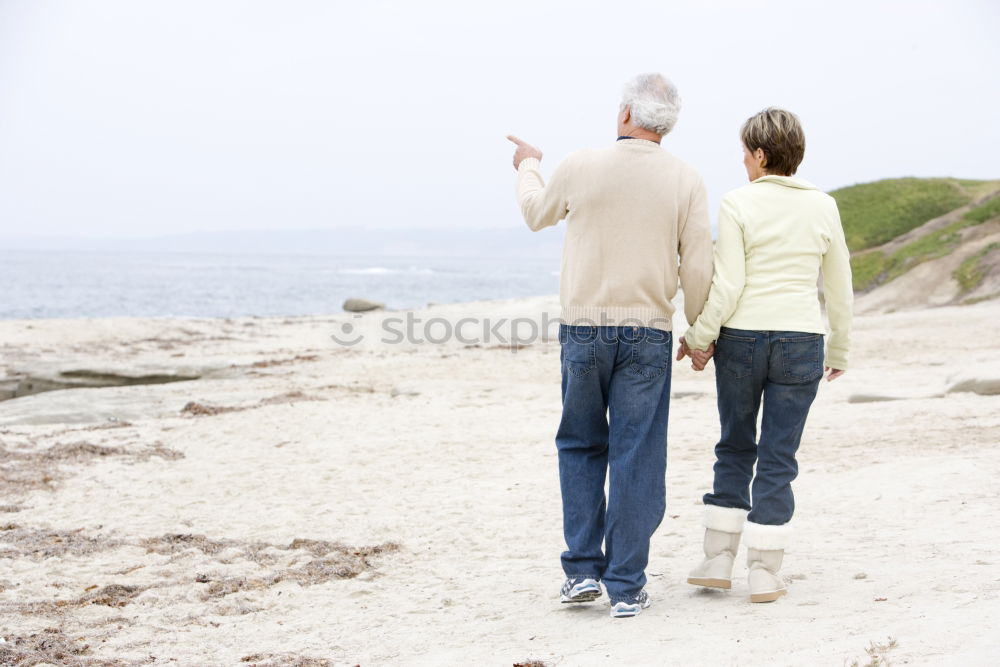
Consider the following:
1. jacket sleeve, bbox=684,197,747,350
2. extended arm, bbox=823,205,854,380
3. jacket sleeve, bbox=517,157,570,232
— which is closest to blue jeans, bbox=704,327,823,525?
jacket sleeve, bbox=684,197,747,350

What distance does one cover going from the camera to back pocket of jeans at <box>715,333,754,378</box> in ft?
12.5

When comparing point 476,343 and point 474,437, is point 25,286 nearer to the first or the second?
point 476,343

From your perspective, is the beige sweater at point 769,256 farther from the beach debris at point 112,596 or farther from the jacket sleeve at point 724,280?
the beach debris at point 112,596

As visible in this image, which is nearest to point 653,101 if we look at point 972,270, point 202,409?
point 202,409

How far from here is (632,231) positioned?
12.4 ft

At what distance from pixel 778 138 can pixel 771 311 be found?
70 centimetres

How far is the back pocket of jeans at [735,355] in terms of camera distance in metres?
3.81

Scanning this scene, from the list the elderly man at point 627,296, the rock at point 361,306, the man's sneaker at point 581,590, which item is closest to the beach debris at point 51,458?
the man's sneaker at point 581,590

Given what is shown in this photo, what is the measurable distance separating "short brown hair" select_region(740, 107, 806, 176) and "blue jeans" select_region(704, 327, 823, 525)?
708 millimetres

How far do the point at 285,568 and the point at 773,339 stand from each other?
10.6 ft

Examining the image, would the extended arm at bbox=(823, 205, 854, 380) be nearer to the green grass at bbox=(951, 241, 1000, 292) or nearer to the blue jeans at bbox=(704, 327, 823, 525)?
the blue jeans at bbox=(704, 327, 823, 525)

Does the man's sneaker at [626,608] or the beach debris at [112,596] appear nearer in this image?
the man's sneaker at [626,608]

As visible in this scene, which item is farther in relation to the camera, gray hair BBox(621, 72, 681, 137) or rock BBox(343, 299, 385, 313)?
rock BBox(343, 299, 385, 313)

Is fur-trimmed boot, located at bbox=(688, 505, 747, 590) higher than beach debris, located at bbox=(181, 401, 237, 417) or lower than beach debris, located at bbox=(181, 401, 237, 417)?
higher
